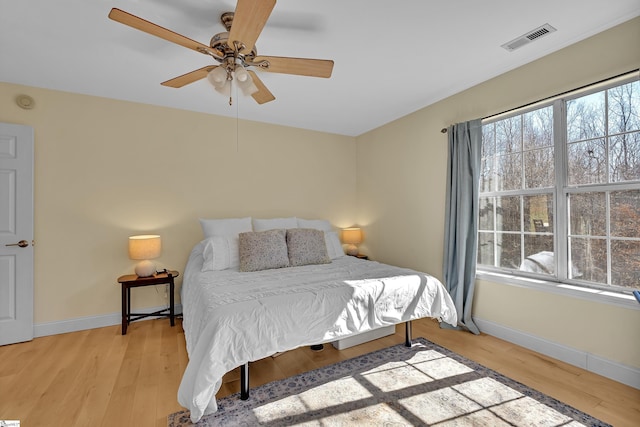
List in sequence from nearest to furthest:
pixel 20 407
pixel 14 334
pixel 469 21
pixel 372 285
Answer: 1. pixel 20 407
2. pixel 469 21
3. pixel 372 285
4. pixel 14 334

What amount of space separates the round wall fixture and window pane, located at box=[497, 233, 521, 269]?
491cm

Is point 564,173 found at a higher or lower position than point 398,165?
lower

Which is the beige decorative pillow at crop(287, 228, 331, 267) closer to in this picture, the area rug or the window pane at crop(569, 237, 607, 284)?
the area rug

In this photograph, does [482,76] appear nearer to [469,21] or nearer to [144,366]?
[469,21]

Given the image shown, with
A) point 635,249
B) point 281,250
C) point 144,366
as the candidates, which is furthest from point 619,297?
point 144,366

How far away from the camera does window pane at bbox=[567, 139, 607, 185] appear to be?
87.0 inches

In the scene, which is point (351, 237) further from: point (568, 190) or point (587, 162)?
point (587, 162)

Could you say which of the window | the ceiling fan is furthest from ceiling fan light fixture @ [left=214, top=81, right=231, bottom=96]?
the window

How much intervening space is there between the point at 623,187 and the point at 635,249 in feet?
1.46

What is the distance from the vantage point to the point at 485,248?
3010 millimetres

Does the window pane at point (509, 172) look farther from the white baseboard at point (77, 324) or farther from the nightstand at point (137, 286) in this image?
the white baseboard at point (77, 324)

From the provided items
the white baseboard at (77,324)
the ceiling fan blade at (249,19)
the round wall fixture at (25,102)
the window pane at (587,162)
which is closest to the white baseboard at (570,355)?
the window pane at (587,162)

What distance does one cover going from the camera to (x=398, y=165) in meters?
3.94

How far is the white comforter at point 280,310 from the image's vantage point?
5.32 feet
